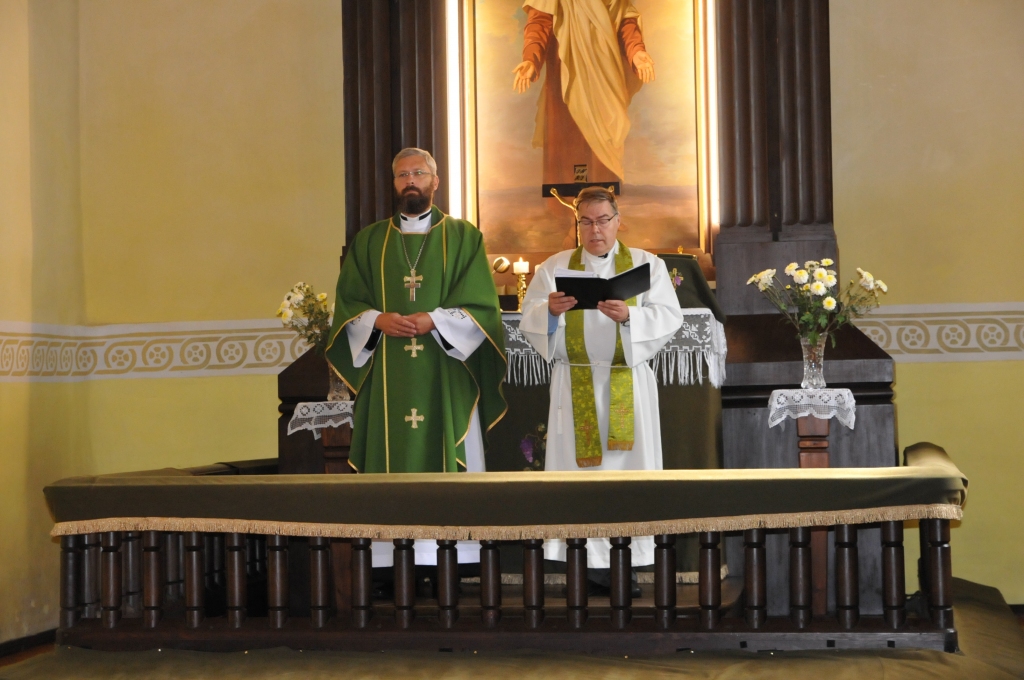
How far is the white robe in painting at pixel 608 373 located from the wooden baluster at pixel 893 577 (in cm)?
116

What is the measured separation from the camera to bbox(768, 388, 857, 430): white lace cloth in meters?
4.95

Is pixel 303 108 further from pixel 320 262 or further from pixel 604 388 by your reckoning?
pixel 604 388

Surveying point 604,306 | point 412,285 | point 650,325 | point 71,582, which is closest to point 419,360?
point 412,285

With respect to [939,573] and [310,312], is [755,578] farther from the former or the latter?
[310,312]

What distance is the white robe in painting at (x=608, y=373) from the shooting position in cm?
487

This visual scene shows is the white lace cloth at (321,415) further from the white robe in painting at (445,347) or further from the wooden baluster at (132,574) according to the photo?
the wooden baluster at (132,574)

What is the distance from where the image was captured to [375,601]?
484 centimetres

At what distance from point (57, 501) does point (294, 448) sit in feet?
5.24

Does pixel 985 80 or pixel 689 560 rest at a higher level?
pixel 985 80

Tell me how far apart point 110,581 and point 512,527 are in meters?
1.60

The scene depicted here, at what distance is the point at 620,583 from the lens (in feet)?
13.1

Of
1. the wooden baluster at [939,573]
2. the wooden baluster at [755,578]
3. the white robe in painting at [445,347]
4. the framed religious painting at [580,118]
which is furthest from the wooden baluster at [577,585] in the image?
the framed religious painting at [580,118]

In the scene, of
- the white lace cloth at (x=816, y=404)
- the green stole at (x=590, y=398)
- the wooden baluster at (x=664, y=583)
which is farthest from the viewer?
the white lace cloth at (x=816, y=404)

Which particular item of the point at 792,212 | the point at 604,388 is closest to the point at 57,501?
the point at 604,388
